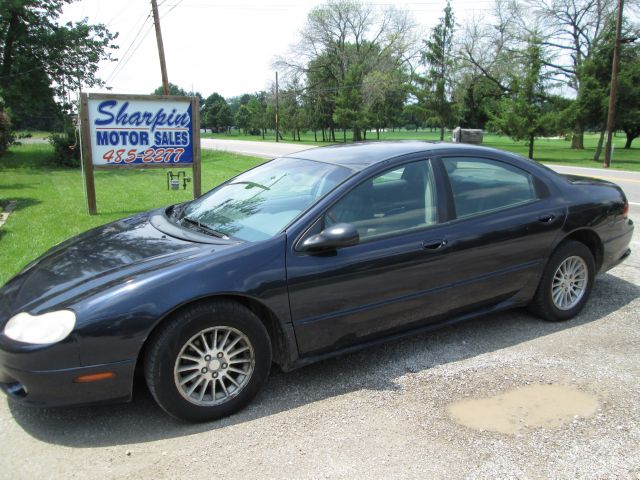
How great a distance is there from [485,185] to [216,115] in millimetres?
118440

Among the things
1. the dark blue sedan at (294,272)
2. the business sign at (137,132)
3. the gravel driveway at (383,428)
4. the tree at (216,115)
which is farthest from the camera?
the tree at (216,115)

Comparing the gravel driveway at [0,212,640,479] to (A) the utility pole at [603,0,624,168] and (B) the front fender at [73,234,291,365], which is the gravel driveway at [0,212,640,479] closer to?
(B) the front fender at [73,234,291,365]

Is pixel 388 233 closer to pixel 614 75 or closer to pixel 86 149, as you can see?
pixel 86 149

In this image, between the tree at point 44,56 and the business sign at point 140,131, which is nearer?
the business sign at point 140,131

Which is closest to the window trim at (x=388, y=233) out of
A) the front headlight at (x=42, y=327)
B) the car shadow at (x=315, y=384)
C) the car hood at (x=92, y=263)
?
the car hood at (x=92, y=263)

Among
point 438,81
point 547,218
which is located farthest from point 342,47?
point 547,218

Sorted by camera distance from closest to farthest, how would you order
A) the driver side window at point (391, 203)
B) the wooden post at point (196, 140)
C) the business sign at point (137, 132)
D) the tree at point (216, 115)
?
the driver side window at point (391, 203) < the business sign at point (137, 132) < the wooden post at point (196, 140) < the tree at point (216, 115)

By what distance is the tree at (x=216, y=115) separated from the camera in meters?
116

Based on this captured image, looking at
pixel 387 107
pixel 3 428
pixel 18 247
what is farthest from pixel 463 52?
pixel 3 428

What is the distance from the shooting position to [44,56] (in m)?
25.1

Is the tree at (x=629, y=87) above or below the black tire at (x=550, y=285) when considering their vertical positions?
above

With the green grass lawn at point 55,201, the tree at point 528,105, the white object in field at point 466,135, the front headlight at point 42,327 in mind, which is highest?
the tree at point 528,105

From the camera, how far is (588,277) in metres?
4.30

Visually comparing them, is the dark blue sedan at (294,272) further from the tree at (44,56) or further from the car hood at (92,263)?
the tree at (44,56)
